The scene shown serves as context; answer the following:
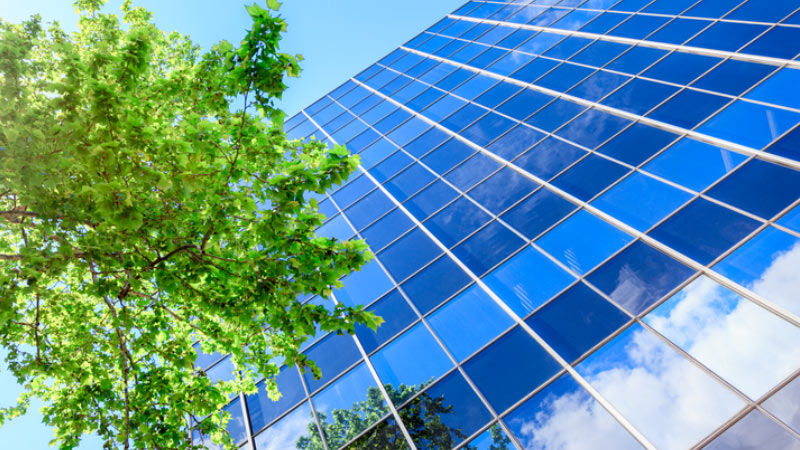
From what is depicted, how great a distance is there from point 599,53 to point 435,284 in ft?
37.9

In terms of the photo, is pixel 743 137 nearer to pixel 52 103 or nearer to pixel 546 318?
pixel 546 318

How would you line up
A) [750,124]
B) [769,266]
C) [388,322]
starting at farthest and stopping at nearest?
[388,322] → [750,124] → [769,266]

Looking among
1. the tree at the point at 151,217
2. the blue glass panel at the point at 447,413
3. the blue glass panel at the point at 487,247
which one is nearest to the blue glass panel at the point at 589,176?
the blue glass panel at the point at 487,247

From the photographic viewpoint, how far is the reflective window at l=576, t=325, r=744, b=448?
6602 millimetres

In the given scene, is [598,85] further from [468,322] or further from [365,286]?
[365,286]

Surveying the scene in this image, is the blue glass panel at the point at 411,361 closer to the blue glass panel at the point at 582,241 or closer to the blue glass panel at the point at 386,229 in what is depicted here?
the blue glass panel at the point at 582,241

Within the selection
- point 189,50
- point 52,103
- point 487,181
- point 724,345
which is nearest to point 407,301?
point 487,181

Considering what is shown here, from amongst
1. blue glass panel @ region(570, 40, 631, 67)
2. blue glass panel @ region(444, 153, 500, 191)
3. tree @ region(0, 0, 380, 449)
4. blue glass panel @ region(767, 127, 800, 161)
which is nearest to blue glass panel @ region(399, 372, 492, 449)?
tree @ region(0, 0, 380, 449)

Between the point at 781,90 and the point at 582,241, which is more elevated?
the point at 582,241

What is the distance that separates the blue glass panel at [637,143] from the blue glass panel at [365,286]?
279 inches

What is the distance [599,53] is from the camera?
644 inches

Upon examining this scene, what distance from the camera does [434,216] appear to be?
44.0 ft

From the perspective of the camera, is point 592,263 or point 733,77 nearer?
point 592,263

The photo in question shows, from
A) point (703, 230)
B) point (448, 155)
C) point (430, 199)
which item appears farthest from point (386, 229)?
point (703, 230)
